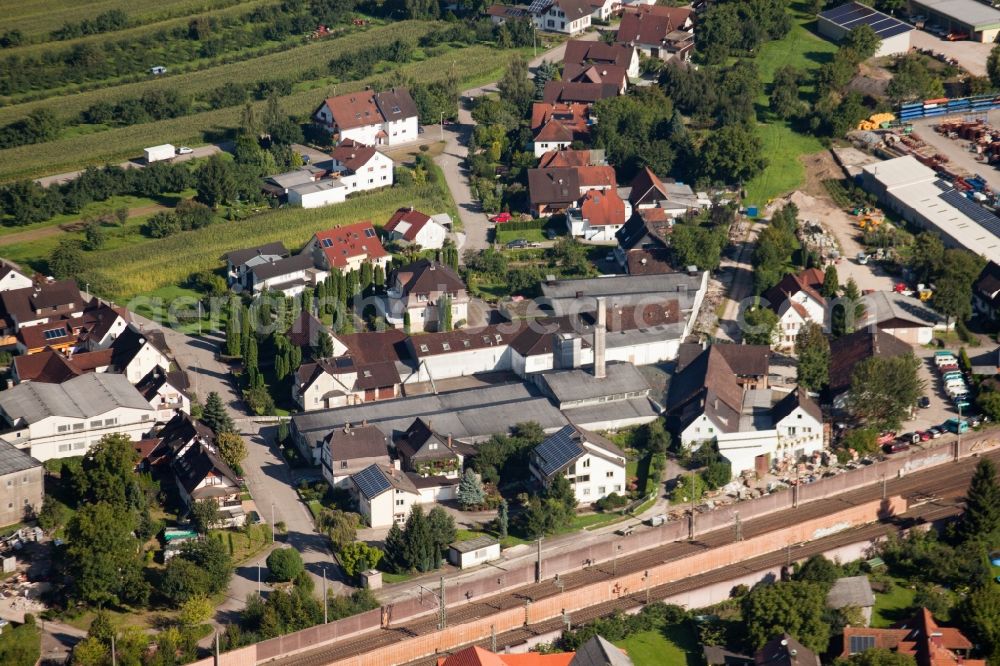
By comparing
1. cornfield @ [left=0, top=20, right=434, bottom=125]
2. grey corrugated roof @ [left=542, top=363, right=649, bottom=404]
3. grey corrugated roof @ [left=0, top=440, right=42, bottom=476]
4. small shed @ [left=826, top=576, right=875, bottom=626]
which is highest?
grey corrugated roof @ [left=0, top=440, right=42, bottom=476]

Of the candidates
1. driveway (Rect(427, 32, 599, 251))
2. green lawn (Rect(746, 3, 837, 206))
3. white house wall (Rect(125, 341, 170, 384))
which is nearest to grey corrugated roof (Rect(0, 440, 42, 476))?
white house wall (Rect(125, 341, 170, 384))

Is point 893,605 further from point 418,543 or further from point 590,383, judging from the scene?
point 418,543

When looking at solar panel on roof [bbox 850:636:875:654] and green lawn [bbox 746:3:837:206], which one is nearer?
A: solar panel on roof [bbox 850:636:875:654]

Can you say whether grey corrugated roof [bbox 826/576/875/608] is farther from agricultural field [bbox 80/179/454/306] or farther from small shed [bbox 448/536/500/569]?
agricultural field [bbox 80/179/454/306]

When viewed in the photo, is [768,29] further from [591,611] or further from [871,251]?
[591,611]

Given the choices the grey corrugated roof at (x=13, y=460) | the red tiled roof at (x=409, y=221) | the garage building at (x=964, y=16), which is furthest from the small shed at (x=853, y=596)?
the garage building at (x=964, y=16)

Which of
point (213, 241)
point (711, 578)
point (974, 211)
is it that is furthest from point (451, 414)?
point (974, 211)

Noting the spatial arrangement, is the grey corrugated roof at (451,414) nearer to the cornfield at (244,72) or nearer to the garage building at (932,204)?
the garage building at (932,204)

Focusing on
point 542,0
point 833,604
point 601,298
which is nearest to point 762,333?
point 601,298
